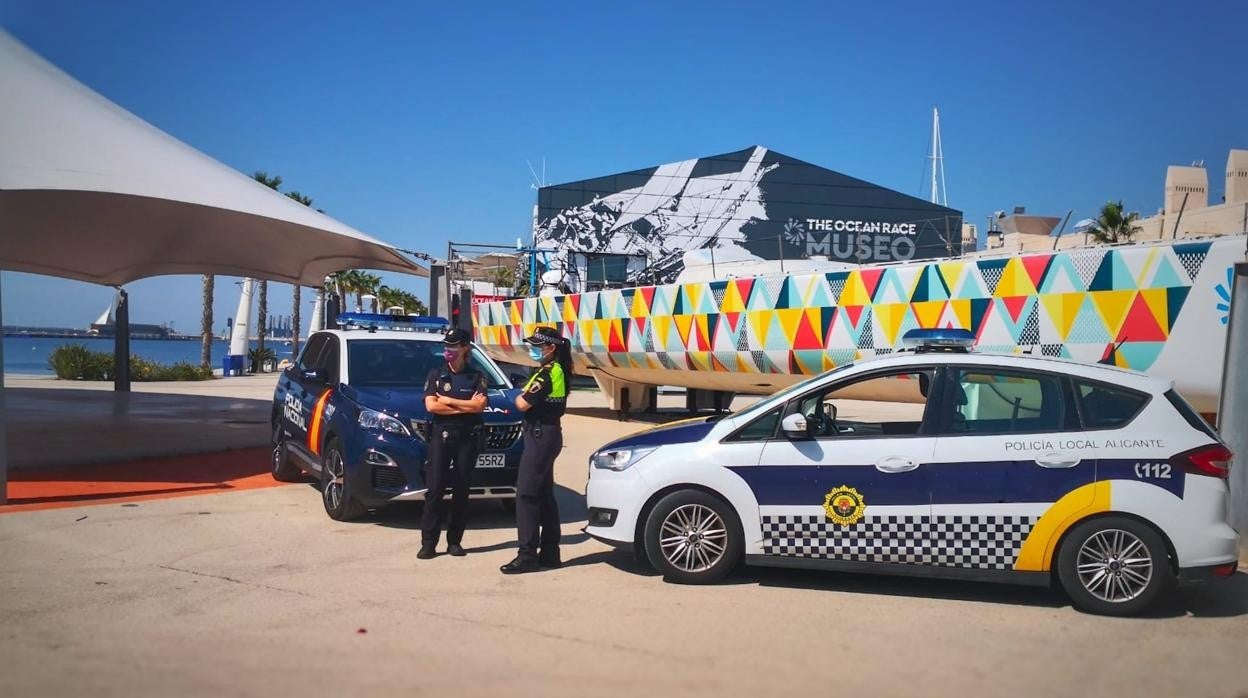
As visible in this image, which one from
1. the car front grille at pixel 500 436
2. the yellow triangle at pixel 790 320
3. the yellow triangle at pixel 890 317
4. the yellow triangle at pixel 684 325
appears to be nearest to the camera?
the car front grille at pixel 500 436

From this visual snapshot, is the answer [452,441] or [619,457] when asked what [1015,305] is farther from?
[452,441]

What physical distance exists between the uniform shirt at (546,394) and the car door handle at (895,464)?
2.28 m

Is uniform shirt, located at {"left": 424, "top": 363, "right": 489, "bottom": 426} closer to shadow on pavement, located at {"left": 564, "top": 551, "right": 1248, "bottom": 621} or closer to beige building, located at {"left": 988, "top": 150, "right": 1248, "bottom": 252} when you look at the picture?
shadow on pavement, located at {"left": 564, "top": 551, "right": 1248, "bottom": 621}

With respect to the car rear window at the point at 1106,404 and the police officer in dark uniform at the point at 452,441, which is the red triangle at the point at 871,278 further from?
the police officer in dark uniform at the point at 452,441

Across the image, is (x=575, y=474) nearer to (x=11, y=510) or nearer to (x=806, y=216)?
(x=11, y=510)

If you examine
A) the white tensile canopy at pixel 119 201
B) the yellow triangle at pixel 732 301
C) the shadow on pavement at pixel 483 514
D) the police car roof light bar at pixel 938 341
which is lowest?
the shadow on pavement at pixel 483 514

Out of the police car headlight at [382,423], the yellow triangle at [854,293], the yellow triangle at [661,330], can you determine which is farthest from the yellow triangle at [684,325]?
the police car headlight at [382,423]

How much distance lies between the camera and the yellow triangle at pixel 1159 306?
1191 cm

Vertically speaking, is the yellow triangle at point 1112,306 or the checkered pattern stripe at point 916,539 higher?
the yellow triangle at point 1112,306

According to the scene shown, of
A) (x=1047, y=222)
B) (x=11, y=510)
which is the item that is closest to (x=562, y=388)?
(x=11, y=510)

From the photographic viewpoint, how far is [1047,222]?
31.7 meters

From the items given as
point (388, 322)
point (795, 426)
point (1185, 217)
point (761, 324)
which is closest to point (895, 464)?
point (795, 426)

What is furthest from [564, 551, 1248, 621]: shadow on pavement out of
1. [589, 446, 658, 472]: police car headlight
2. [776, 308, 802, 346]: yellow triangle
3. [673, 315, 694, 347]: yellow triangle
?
[673, 315, 694, 347]: yellow triangle

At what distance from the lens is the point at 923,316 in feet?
48.6
